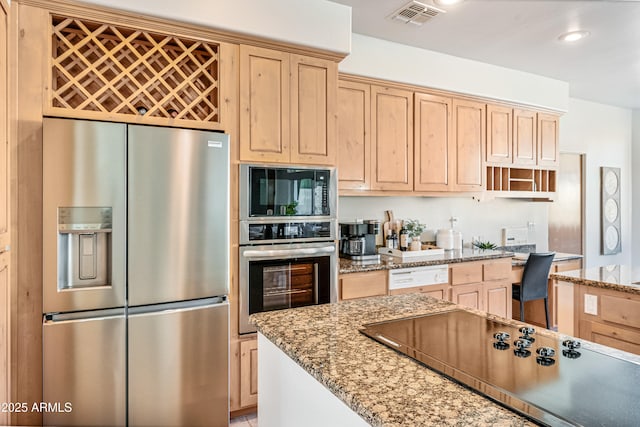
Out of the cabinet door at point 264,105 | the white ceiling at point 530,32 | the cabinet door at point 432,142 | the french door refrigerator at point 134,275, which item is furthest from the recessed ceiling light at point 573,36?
the french door refrigerator at point 134,275

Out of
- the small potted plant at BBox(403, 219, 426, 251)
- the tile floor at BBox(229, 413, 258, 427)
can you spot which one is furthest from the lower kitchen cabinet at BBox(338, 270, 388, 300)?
the tile floor at BBox(229, 413, 258, 427)

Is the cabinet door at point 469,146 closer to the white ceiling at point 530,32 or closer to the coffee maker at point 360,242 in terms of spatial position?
the white ceiling at point 530,32

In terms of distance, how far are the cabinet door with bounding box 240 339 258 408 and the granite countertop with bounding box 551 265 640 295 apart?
1879 mm

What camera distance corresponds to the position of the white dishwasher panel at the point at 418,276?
311 cm

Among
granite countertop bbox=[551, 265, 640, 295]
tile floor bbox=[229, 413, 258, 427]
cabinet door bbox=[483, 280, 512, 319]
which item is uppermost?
granite countertop bbox=[551, 265, 640, 295]

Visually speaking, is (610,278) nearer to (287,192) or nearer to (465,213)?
(287,192)

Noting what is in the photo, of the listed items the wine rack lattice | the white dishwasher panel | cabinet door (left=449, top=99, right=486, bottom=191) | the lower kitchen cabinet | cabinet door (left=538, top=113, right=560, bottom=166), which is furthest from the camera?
cabinet door (left=538, top=113, right=560, bottom=166)

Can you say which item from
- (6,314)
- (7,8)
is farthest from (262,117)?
(6,314)

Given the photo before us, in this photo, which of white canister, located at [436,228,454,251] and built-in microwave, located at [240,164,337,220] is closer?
built-in microwave, located at [240,164,337,220]

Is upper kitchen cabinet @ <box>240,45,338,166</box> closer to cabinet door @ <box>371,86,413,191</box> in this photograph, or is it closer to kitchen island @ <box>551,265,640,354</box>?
cabinet door @ <box>371,86,413,191</box>

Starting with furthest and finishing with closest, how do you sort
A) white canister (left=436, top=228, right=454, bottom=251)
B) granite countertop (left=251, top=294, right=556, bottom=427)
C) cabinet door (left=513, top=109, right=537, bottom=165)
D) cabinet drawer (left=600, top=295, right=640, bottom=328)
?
cabinet door (left=513, top=109, right=537, bottom=165) < white canister (left=436, top=228, right=454, bottom=251) < cabinet drawer (left=600, top=295, right=640, bottom=328) < granite countertop (left=251, top=294, right=556, bottom=427)

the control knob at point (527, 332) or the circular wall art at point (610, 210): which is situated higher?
the circular wall art at point (610, 210)

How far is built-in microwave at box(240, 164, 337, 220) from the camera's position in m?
2.49

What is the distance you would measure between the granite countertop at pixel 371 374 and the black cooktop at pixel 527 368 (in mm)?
42
